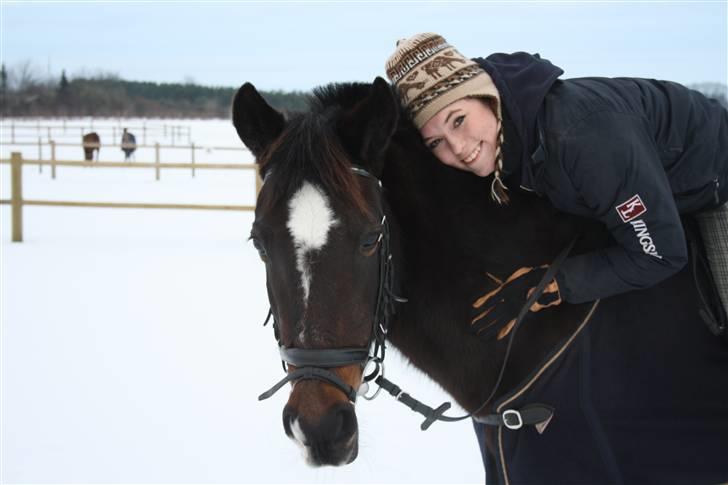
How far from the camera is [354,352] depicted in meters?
1.84

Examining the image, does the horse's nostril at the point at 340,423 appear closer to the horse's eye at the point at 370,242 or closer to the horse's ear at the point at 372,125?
the horse's eye at the point at 370,242

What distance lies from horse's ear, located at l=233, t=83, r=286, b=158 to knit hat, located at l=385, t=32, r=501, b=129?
17.1 inches

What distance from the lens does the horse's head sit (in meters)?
1.78

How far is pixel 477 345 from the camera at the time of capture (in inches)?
85.0

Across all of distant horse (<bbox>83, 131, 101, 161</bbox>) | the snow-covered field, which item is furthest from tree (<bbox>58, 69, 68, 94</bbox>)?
the snow-covered field

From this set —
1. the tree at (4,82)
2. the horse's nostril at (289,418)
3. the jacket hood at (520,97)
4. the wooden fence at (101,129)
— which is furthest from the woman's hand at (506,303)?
the tree at (4,82)

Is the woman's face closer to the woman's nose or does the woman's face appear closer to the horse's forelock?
the woman's nose

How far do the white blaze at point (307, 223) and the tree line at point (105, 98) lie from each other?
44.8 metres

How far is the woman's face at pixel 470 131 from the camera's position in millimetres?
2004

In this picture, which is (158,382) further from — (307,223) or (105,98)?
(105,98)

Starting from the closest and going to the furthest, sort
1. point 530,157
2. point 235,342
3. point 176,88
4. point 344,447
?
point 344,447
point 530,157
point 235,342
point 176,88

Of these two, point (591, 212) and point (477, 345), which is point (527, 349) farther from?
point (591, 212)

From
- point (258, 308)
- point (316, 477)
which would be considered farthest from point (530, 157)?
point (258, 308)

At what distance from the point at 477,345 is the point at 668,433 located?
0.67 metres
